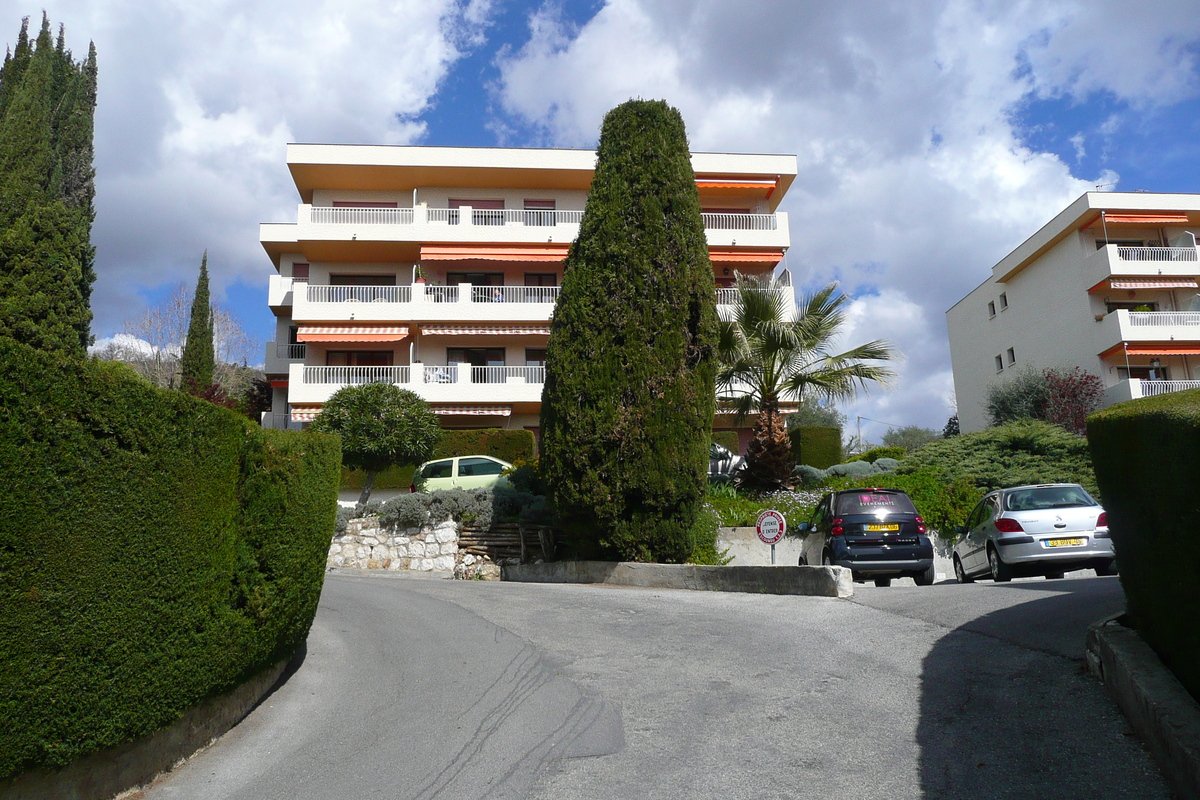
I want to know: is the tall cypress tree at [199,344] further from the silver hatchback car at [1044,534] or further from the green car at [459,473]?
the silver hatchback car at [1044,534]

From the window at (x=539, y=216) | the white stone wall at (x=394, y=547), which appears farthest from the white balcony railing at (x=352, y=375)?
the white stone wall at (x=394, y=547)

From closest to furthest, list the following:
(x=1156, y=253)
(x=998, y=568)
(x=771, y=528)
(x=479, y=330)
→ (x=998, y=568)
(x=771, y=528)
(x=479, y=330)
(x=1156, y=253)

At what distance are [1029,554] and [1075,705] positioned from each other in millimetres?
8194

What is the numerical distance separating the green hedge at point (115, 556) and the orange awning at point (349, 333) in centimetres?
2698

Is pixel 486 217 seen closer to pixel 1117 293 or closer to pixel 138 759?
pixel 1117 293

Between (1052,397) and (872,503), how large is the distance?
71.4ft

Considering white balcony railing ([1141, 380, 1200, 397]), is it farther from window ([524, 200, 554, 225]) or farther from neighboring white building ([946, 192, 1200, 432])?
window ([524, 200, 554, 225])

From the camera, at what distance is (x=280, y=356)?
1364 inches

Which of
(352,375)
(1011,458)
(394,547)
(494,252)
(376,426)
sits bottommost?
(394,547)

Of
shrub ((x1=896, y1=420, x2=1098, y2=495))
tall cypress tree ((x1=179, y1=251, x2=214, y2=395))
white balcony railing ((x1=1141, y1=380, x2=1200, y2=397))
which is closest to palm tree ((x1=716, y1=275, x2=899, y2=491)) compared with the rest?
shrub ((x1=896, y1=420, x2=1098, y2=495))

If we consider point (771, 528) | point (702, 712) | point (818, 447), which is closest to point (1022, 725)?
point (702, 712)

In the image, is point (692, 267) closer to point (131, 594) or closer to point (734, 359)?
point (734, 359)


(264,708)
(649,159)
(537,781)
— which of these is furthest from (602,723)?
(649,159)

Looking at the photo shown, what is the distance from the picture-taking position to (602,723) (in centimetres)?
595
